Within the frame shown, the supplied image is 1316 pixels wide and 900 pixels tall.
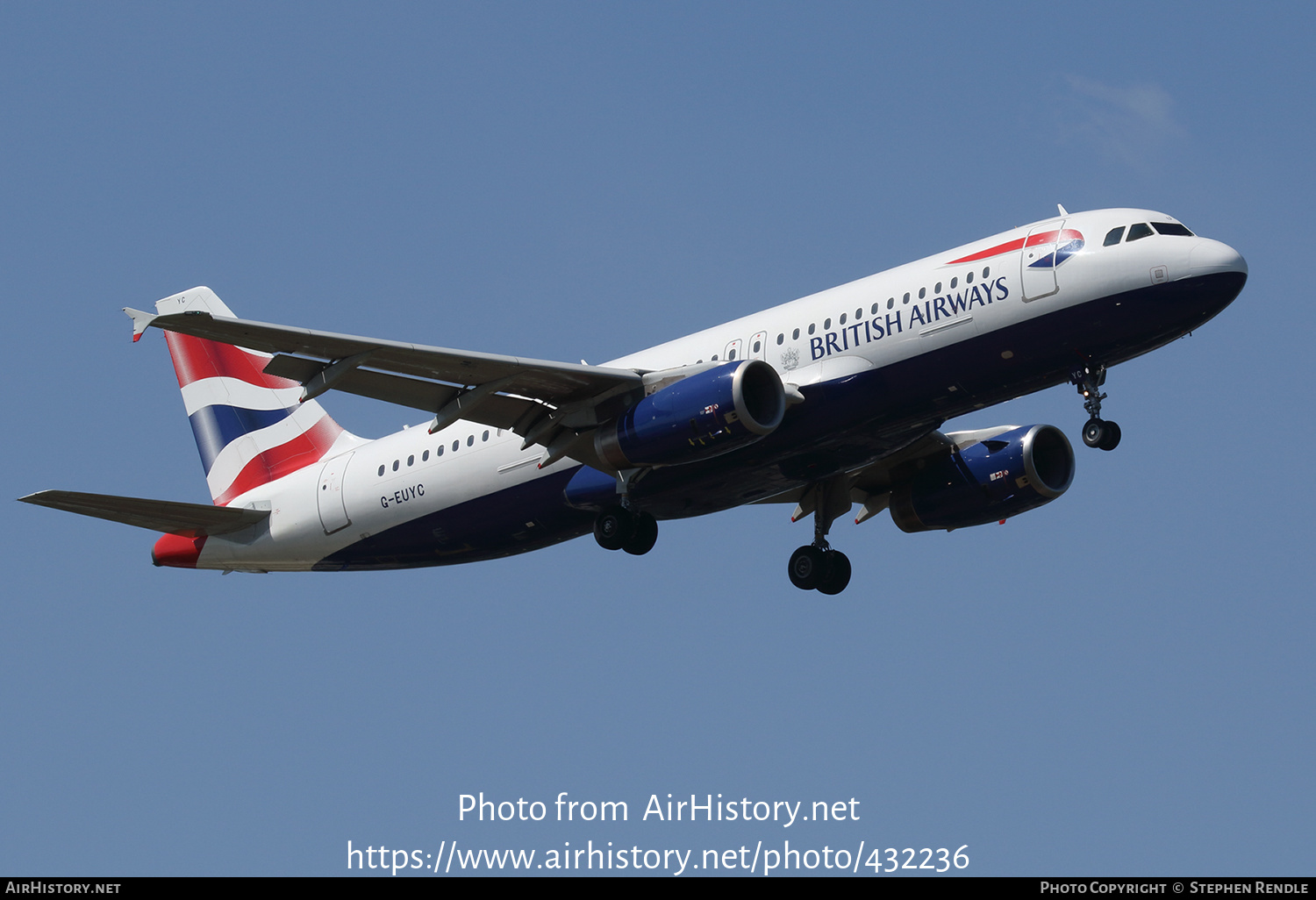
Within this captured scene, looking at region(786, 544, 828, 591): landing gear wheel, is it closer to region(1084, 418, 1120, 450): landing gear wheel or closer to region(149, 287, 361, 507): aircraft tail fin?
region(1084, 418, 1120, 450): landing gear wheel

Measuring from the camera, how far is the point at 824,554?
3766cm

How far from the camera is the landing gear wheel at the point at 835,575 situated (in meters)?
37.4

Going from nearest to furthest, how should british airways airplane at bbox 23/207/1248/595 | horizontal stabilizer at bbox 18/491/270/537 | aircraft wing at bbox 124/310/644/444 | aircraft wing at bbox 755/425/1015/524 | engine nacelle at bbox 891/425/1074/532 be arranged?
1. aircraft wing at bbox 124/310/644/444
2. british airways airplane at bbox 23/207/1248/595
3. horizontal stabilizer at bbox 18/491/270/537
4. engine nacelle at bbox 891/425/1074/532
5. aircraft wing at bbox 755/425/1015/524

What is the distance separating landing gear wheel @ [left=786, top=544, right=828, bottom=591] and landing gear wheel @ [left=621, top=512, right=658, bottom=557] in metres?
4.65

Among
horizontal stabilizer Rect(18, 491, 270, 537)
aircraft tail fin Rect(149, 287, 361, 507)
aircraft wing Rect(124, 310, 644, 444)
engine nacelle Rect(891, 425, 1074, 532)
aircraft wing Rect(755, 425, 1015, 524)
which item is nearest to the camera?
aircraft wing Rect(124, 310, 644, 444)

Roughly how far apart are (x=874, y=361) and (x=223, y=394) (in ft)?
61.6

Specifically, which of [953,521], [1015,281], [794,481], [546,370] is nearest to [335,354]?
[546,370]

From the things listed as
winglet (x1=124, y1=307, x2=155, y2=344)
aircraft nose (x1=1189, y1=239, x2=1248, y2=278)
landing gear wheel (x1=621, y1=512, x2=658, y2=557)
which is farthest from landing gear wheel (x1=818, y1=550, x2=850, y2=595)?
winglet (x1=124, y1=307, x2=155, y2=344)

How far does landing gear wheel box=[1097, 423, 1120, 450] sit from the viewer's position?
3067 cm

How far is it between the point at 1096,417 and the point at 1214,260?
3.47m

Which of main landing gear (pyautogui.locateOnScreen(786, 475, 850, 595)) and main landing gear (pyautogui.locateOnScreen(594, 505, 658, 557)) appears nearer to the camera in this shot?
main landing gear (pyautogui.locateOnScreen(594, 505, 658, 557))

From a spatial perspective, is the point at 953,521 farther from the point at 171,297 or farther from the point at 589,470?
the point at 171,297

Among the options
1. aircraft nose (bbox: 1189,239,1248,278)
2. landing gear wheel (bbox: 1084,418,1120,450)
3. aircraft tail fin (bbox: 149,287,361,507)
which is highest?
aircraft tail fin (bbox: 149,287,361,507)

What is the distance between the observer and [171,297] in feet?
145
